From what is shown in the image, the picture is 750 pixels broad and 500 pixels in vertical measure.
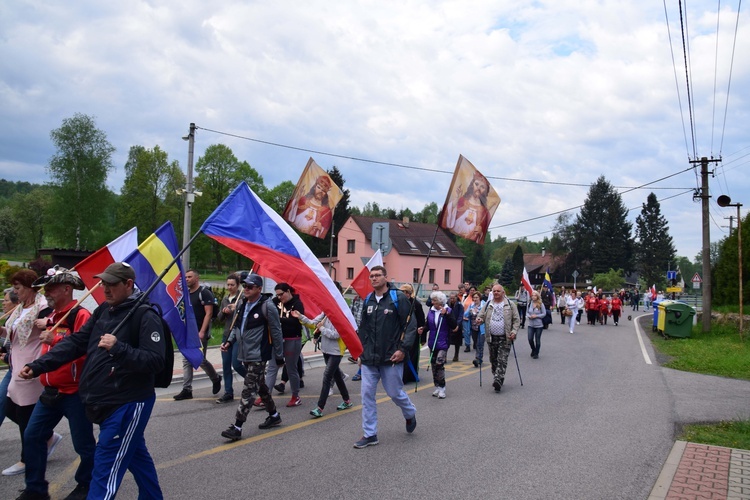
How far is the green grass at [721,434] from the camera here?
6.62 m

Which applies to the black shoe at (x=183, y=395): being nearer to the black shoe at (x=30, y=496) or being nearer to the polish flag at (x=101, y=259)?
the polish flag at (x=101, y=259)

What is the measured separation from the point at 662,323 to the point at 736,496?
19.7 metres

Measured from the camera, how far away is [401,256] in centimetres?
5984

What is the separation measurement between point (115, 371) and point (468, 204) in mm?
7364

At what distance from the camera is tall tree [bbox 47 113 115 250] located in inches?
2042

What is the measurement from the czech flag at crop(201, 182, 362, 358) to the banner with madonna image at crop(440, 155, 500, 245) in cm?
374

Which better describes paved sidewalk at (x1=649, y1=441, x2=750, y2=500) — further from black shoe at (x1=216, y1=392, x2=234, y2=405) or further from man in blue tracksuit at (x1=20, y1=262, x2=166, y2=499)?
black shoe at (x1=216, y1=392, x2=234, y2=405)

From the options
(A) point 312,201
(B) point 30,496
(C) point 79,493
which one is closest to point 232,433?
(C) point 79,493

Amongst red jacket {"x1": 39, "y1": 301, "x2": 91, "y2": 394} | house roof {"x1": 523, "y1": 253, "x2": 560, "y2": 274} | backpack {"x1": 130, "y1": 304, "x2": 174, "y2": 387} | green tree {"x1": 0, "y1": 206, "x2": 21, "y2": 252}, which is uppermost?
green tree {"x1": 0, "y1": 206, "x2": 21, "y2": 252}

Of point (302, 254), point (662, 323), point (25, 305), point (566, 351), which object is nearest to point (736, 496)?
point (302, 254)

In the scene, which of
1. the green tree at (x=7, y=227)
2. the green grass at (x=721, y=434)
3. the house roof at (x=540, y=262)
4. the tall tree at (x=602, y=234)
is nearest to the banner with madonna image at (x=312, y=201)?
the green grass at (x=721, y=434)

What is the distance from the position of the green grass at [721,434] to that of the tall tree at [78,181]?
5345 cm

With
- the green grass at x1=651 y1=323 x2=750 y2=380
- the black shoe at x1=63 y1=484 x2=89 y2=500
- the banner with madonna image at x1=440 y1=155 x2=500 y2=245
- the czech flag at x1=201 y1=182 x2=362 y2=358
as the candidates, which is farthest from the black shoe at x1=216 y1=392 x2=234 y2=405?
the green grass at x1=651 y1=323 x2=750 y2=380

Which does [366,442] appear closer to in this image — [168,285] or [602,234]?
[168,285]
